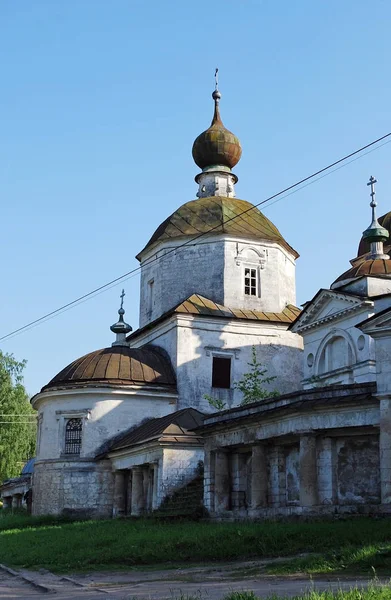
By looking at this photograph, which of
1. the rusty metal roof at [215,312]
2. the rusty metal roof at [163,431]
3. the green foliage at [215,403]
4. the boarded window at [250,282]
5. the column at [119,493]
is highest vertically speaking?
the boarded window at [250,282]

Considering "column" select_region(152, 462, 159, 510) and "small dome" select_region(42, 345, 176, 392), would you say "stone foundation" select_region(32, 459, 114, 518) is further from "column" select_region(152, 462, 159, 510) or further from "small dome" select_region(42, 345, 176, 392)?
"column" select_region(152, 462, 159, 510)

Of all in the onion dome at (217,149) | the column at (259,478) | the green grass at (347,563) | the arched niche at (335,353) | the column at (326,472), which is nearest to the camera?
the green grass at (347,563)

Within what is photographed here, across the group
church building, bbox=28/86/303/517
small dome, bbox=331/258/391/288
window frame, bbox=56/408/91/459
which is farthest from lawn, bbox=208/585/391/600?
window frame, bbox=56/408/91/459

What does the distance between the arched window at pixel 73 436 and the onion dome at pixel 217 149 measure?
45.9ft

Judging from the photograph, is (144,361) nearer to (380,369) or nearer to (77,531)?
(77,531)

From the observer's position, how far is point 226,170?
3572 cm

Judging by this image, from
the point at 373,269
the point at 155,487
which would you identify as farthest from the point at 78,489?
the point at 373,269

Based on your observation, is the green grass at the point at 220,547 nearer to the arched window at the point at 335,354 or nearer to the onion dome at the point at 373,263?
the arched window at the point at 335,354

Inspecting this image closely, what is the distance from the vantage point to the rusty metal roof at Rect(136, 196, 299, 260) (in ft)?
107

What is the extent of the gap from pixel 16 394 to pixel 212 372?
19108 millimetres

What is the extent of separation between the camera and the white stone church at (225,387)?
16297 millimetres

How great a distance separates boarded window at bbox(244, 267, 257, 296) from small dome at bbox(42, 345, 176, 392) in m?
4.71

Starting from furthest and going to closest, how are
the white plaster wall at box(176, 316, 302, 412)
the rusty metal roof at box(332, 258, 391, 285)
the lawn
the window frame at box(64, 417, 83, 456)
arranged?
the white plaster wall at box(176, 316, 302, 412) < the window frame at box(64, 417, 83, 456) < the rusty metal roof at box(332, 258, 391, 285) < the lawn

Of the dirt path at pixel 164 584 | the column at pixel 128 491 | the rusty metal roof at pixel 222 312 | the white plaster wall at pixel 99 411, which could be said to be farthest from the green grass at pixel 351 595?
the rusty metal roof at pixel 222 312
